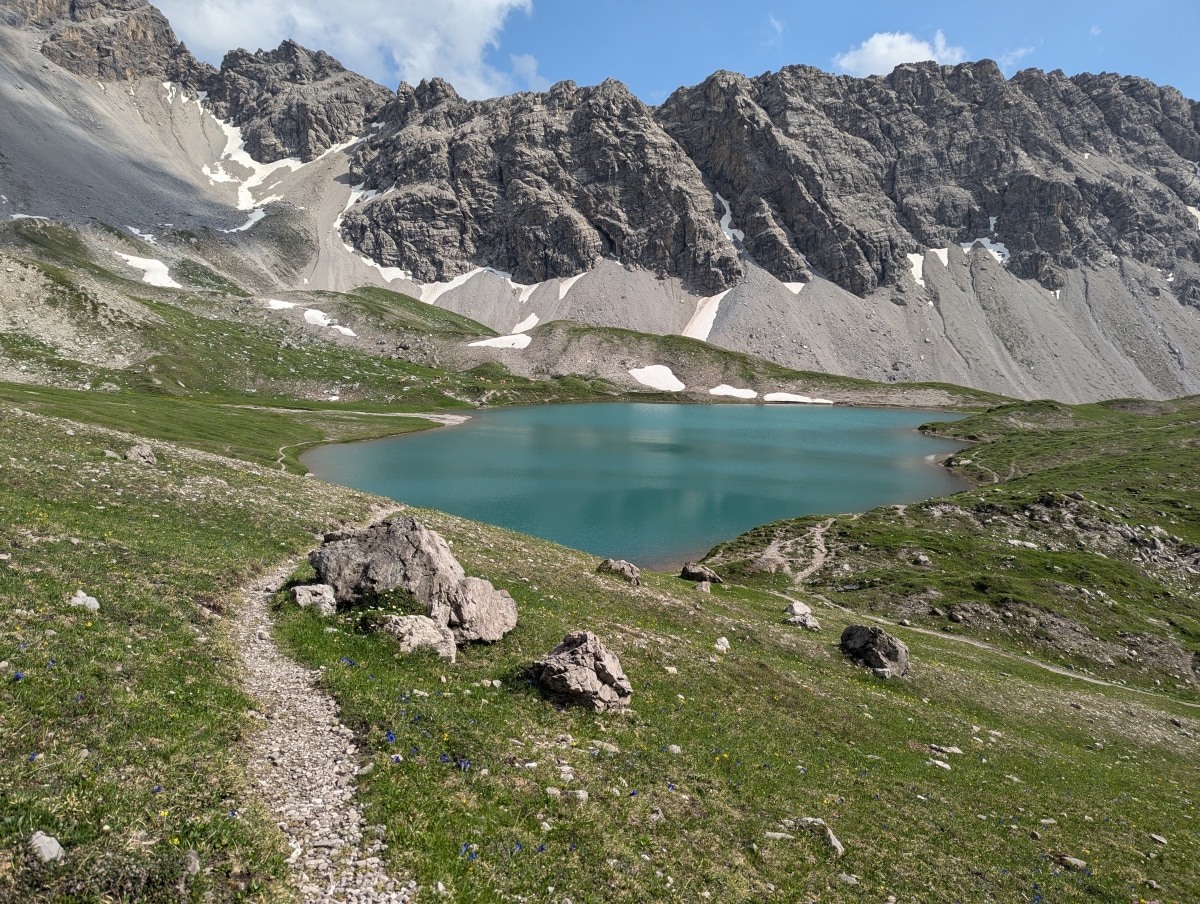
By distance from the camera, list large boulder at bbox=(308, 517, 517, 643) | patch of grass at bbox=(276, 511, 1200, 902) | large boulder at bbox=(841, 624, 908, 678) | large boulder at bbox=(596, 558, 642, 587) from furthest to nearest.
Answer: large boulder at bbox=(596, 558, 642, 587)
large boulder at bbox=(841, 624, 908, 678)
large boulder at bbox=(308, 517, 517, 643)
patch of grass at bbox=(276, 511, 1200, 902)

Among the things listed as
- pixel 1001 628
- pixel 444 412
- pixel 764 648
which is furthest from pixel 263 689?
pixel 444 412

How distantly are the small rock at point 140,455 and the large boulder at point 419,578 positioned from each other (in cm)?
1978

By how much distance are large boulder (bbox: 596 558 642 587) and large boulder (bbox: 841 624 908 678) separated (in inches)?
448

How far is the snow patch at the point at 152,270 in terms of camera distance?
18150 cm

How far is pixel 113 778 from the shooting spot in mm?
8531

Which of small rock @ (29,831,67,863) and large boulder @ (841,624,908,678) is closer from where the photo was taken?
small rock @ (29,831,67,863)

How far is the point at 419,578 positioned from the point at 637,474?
226ft

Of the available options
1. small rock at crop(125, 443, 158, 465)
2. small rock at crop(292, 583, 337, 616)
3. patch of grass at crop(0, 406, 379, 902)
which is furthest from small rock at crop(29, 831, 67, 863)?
small rock at crop(125, 443, 158, 465)

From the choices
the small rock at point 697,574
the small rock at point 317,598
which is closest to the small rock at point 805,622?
the small rock at point 697,574

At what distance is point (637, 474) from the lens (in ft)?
284

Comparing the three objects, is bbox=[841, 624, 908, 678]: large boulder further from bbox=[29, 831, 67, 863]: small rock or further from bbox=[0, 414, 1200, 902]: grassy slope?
bbox=[29, 831, 67, 863]: small rock

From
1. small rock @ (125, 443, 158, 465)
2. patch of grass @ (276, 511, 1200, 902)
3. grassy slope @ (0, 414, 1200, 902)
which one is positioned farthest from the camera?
small rock @ (125, 443, 158, 465)

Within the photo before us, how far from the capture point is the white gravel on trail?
8.25 meters

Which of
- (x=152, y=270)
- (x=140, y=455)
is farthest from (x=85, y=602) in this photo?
(x=152, y=270)
